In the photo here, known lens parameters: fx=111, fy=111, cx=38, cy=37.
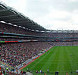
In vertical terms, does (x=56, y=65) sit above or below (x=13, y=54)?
below

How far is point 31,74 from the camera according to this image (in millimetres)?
16875

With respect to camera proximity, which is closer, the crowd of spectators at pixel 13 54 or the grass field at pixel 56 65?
the grass field at pixel 56 65

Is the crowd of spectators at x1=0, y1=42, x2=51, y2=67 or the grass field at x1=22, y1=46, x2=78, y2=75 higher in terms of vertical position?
the crowd of spectators at x1=0, y1=42, x2=51, y2=67

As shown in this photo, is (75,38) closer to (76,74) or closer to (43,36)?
(43,36)

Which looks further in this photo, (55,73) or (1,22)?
(1,22)

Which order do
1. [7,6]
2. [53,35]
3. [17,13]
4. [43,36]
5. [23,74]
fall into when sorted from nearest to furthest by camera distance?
[23,74] < [7,6] < [17,13] < [43,36] < [53,35]

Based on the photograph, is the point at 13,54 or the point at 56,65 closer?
the point at 56,65

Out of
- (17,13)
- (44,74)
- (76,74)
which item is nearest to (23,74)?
(44,74)

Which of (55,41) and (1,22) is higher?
(1,22)

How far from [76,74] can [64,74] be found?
1752mm

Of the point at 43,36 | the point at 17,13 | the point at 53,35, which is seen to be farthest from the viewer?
the point at 53,35

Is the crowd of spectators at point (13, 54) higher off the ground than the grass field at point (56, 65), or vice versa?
the crowd of spectators at point (13, 54)

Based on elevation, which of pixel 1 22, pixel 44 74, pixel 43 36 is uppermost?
pixel 1 22

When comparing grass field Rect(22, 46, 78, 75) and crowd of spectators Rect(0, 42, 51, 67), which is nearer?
grass field Rect(22, 46, 78, 75)
